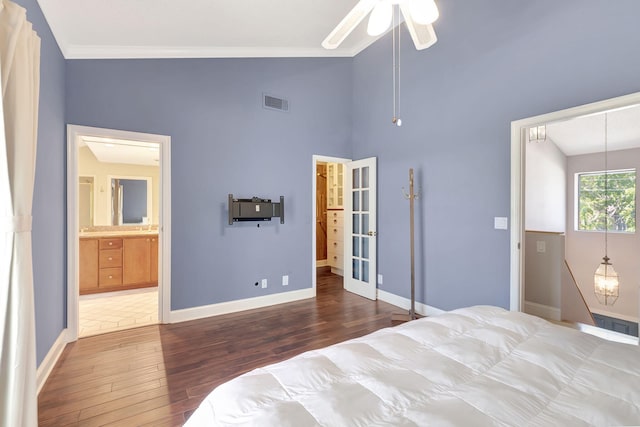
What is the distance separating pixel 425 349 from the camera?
1323 millimetres

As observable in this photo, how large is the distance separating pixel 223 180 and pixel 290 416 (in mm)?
3158

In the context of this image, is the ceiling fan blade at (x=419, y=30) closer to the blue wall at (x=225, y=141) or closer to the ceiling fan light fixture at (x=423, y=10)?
the ceiling fan light fixture at (x=423, y=10)

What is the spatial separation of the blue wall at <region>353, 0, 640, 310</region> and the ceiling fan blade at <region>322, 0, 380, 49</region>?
1808 mm

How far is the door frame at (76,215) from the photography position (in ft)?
9.55

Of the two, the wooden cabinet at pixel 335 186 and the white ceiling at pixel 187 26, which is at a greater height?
the white ceiling at pixel 187 26

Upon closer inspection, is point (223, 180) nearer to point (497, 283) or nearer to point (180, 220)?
point (180, 220)

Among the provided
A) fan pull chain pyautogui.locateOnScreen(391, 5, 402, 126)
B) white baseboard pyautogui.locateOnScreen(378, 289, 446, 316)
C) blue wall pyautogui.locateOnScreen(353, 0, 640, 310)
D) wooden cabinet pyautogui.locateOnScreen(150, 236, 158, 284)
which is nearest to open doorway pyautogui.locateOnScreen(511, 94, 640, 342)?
blue wall pyautogui.locateOnScreen(353, 0, 640, 310)

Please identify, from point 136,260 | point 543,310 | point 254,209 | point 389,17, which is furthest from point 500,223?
point 136,260

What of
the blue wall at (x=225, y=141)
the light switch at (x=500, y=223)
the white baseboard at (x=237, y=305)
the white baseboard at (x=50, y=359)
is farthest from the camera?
the white baseboard at (x=237, y=305)

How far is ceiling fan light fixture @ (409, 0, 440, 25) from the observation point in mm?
1673

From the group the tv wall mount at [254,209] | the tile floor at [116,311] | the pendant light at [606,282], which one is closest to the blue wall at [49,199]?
the tile floor at [116,311]

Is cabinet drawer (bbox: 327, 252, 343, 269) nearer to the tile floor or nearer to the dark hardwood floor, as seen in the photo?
the dark hardwood floor

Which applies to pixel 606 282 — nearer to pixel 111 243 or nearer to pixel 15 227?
pixel 15 227

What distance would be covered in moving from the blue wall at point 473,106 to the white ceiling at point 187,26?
1238 millimetres
